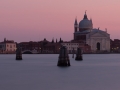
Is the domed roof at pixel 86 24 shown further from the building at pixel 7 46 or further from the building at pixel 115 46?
the building at pixel 7 46

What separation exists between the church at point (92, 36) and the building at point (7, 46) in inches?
659

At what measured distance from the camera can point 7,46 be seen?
11112cm

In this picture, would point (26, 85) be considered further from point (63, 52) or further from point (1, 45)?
point (1, 45)

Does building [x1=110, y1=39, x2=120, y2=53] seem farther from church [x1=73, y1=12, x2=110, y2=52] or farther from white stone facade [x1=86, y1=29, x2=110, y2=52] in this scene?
white stone facade [x1=86, y1=29, x2=110, y2=52]

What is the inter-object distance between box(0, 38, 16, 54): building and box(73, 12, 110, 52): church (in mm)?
16750

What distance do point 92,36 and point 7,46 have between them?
23183 mm

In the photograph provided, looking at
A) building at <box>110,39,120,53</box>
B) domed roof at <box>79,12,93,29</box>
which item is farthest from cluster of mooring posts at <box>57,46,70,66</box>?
building at <box>110,39,120,53</box>

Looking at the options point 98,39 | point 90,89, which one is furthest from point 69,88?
point 98,39

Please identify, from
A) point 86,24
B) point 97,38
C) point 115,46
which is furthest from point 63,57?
point 115,46

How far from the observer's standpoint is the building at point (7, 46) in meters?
111

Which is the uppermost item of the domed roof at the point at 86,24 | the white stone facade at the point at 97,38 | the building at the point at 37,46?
the domed roof at the point at 86,24

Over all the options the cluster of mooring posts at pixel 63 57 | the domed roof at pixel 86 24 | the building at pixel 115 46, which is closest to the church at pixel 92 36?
the domed roof at pixel 86 24

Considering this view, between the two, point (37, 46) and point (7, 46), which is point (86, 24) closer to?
point (37, 46)

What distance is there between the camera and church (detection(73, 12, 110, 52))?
103m
